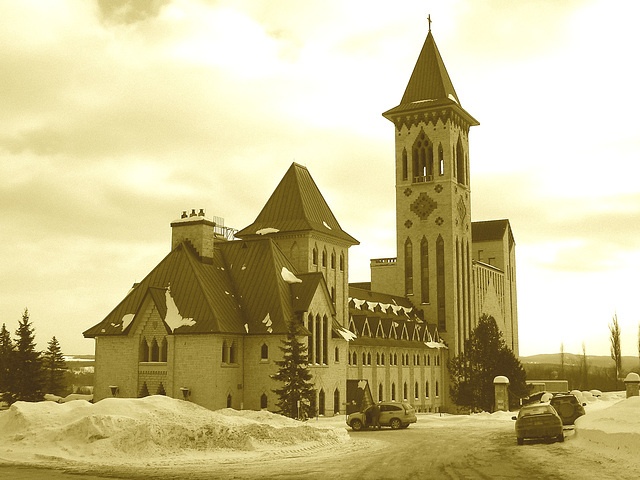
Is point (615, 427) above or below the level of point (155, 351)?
below

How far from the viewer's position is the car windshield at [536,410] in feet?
95.8

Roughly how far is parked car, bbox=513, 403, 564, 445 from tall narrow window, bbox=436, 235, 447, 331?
186 ft

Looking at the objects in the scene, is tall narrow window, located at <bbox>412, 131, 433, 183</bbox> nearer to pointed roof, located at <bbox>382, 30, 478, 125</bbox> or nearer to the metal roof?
pointed roof, located at <bbox>382, 30, 478, 125</bbox>

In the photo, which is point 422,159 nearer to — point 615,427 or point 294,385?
point 294,385

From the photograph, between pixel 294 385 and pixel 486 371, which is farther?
pixel 486 371

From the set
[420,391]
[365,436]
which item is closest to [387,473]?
[365,436]

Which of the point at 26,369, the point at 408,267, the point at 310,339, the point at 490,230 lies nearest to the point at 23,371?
the point at 26,369

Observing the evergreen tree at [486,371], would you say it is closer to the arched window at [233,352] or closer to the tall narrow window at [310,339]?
the tall narrow window at [310,339]

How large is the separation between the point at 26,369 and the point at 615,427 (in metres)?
39.9

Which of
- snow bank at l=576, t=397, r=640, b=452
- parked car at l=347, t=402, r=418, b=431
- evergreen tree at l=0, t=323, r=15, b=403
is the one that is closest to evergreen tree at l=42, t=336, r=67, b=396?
evergreen tree at l=0, t=323, r=15, b=403

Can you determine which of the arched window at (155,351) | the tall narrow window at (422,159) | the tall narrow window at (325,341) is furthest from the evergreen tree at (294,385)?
the tall narrow window at (422,159)

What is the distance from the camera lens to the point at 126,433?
2727cm

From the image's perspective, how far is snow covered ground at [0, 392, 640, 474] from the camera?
25359mm

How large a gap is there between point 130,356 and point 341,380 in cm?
1516
